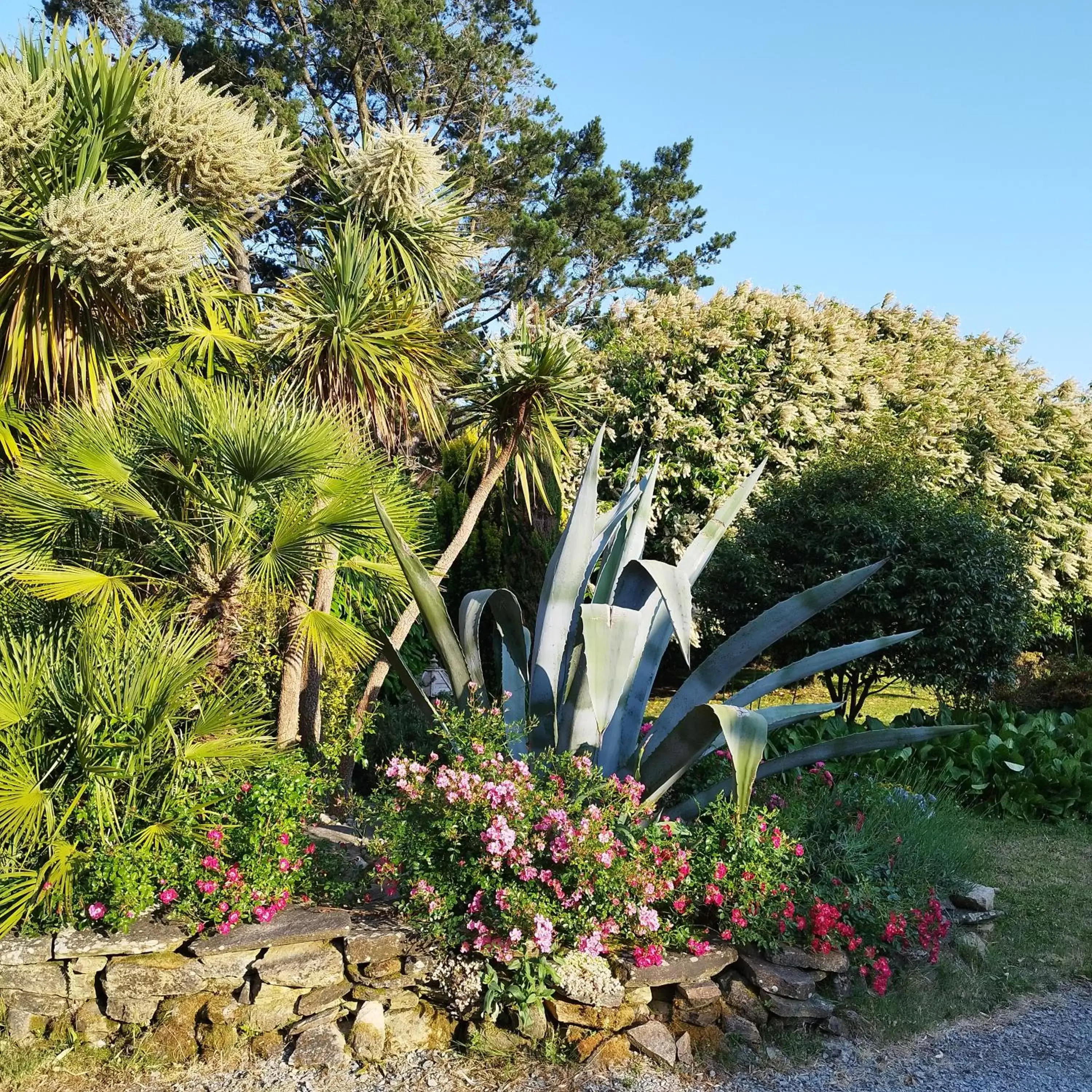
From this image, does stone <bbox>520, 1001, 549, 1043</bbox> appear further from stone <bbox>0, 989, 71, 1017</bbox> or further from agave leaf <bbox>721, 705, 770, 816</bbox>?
stone <bbox>0, 989, 71, 1017</bbox>

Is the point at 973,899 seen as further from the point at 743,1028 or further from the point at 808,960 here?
the point at 743,1028

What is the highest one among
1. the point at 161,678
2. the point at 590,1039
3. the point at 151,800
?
the point at 161,678

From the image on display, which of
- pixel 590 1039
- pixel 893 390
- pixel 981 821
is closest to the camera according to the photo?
pixel 590 1039

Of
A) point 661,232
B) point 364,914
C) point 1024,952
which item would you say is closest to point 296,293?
point 364,914

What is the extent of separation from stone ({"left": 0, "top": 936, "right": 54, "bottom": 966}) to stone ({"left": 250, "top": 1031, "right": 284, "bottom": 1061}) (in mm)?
799

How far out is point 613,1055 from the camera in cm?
356

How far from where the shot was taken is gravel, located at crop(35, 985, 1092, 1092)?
133 inches

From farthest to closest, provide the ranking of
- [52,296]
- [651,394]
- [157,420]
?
[651,394] → [52,296] → [157,420]

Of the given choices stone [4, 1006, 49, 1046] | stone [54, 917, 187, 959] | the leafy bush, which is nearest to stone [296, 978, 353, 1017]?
stone [54, 917, 187, 959]

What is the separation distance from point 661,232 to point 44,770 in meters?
18.9

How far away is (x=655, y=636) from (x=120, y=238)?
349 centimetres

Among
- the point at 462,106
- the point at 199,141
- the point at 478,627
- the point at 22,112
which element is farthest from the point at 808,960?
the point at 462,106

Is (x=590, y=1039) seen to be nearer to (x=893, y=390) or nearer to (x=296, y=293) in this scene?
(x=296, y=293)

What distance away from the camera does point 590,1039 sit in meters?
3.59
